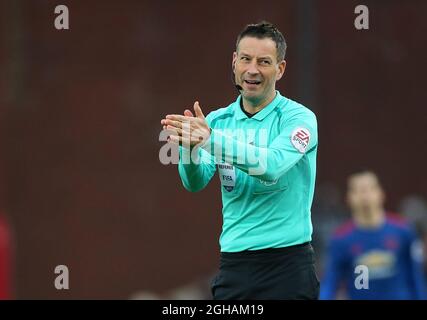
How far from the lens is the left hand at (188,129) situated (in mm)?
5246

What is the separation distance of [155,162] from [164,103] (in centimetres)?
71

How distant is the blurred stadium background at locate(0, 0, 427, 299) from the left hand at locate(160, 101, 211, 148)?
7.21 meters

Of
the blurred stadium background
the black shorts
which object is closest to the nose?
the black shorts

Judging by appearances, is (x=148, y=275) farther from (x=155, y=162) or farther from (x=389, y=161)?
(x=389, y=161)

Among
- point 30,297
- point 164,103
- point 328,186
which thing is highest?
point 164,103

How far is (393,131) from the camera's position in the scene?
12766mm

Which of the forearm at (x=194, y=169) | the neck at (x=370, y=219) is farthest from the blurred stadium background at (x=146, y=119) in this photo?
the forearm at (x=194, y=169)

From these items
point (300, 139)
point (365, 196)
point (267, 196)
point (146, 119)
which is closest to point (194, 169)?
point (267, 196)

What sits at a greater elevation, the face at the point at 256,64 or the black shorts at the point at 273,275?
the face at the point at 256,64

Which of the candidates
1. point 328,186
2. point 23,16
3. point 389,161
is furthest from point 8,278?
point 389,161

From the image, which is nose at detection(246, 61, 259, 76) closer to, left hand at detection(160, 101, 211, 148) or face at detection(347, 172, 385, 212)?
left hand at detection(160, 101, 211, 148)

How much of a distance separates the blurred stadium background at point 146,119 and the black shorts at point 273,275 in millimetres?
6984

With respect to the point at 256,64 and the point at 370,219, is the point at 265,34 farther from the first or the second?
the point at 370,219

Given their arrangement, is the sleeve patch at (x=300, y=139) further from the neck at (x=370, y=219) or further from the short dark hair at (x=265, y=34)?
the neck at (x=370, y=219)
